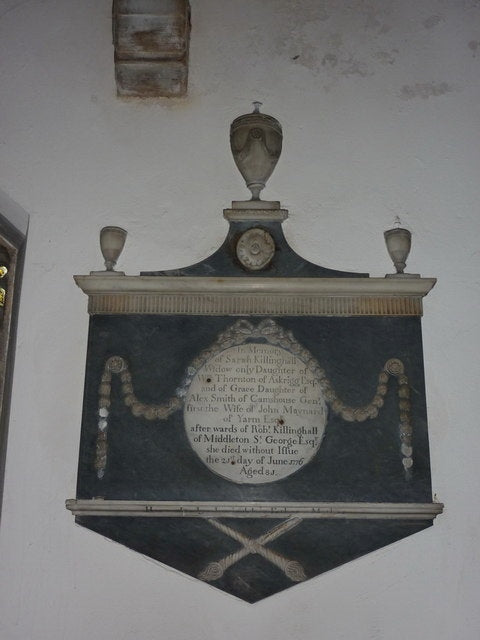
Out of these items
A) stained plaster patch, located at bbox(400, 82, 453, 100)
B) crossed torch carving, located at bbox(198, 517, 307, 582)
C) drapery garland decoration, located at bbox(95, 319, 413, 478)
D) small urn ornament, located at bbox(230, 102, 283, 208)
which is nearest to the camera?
crossed torch carving, located at bbox(198, 517, 307, 582)

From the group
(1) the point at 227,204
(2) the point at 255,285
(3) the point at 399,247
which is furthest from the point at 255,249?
(3) the point at 399,247

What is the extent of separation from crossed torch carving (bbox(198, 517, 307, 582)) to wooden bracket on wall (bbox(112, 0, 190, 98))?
194cm

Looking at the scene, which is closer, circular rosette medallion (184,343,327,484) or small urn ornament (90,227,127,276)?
circular rosette medallion (184,343,327,484)

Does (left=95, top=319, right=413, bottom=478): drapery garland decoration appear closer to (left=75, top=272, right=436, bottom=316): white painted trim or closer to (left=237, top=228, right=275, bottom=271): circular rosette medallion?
(left=75, top=272, right=436, bottom=316): white painted trim

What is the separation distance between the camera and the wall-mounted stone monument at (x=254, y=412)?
9.48 ft

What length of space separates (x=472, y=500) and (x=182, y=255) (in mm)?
1527

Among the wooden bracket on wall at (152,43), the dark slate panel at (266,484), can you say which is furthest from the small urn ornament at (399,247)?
the wooden bracket on wall at (152,43)

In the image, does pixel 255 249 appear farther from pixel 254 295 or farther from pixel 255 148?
pixel 255 148

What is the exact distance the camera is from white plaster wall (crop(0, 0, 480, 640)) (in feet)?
9.45

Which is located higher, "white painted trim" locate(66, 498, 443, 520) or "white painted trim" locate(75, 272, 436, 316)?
"white painted trim" locate(75, 272, 436, 316)

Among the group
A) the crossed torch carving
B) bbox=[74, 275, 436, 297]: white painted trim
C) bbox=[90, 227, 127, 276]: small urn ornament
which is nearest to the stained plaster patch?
bbox=[74, 275, 436, 297]: white painted trim

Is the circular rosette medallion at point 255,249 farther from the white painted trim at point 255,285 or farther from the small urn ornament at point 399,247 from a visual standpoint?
the small urn ornament at point 399,247

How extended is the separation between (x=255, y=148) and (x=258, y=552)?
164 centimetres

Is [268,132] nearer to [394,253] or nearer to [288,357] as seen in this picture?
[394,253]
